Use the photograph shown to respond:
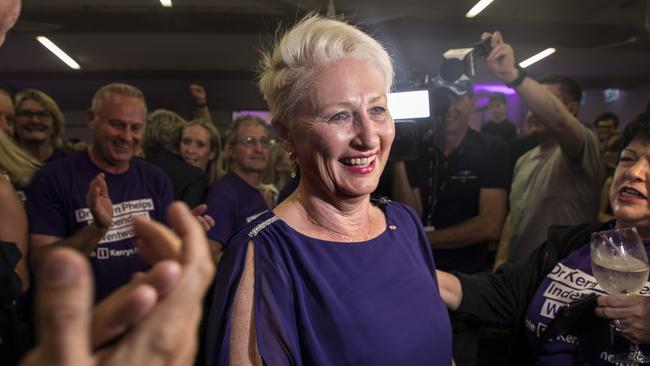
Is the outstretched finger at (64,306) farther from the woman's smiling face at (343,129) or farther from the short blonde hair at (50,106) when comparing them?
the short blonde hair at (50,106)

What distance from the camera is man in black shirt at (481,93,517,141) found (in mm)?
5074

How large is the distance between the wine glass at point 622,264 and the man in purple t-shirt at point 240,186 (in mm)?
1391

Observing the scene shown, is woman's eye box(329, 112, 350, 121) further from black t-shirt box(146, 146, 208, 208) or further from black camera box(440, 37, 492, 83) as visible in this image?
black t-shirt box(146, 146, 208, 208)

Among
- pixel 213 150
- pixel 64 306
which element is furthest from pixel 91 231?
pixel 64 306

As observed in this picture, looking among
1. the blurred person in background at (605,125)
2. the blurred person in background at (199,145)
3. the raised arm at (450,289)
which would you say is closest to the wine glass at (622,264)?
the raised arm at (450,289)

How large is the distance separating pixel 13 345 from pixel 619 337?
1.47m

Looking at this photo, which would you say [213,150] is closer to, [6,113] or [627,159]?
Answer: [6,113]

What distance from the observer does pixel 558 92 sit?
7.94ft

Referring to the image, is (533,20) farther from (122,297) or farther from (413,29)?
(122,297)

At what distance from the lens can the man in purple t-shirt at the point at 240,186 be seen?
2242mm

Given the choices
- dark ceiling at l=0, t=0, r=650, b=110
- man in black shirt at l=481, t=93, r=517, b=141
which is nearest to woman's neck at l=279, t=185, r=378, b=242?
dark ceiling at l=0, t=0, r=650, b=110

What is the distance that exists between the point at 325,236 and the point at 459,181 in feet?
4.51

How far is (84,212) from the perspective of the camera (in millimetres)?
1947

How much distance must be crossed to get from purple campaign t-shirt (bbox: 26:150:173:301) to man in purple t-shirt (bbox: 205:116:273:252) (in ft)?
1.01
